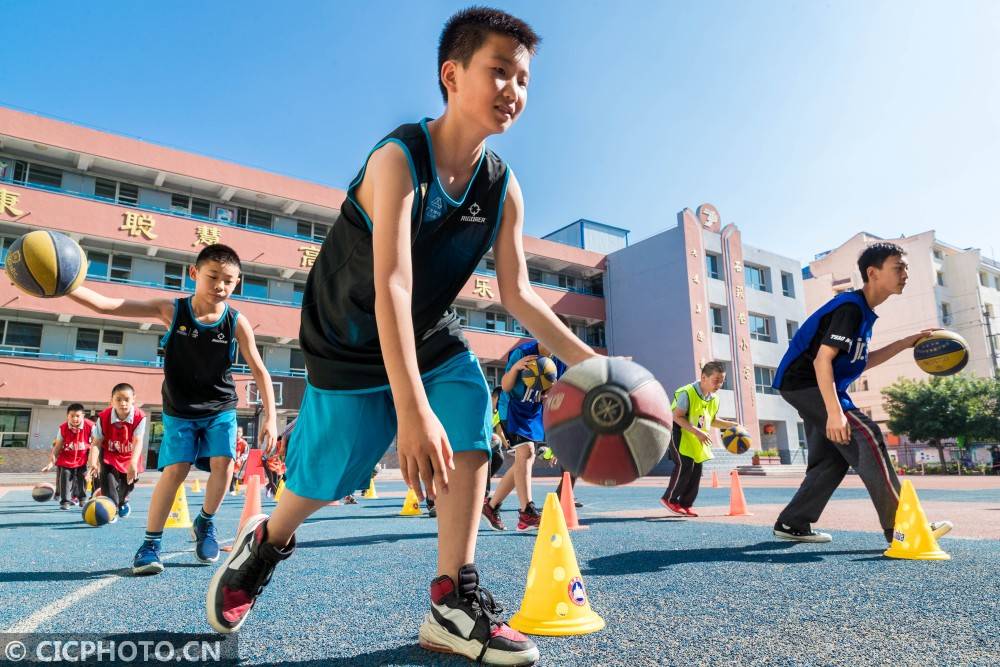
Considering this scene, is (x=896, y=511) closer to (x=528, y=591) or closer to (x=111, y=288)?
(x=528, y=591)

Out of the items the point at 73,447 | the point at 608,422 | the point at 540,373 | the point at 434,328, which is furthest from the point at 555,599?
the point at 73,447

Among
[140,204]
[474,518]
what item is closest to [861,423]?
[474,518]

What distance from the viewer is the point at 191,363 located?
4.42m

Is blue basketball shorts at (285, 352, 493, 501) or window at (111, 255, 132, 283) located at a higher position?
window at (111, 255, 132, 283)

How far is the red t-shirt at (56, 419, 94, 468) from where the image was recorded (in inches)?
433

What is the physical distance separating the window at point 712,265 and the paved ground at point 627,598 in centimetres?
3450

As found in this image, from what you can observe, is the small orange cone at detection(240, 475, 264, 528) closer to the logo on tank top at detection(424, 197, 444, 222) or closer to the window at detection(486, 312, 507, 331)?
the logo on tank top at detection(424, 197, 444, 222)

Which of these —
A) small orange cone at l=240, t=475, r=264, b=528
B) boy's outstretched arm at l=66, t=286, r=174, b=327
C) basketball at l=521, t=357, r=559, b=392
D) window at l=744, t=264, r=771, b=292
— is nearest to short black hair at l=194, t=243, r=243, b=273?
boy's outstretched arm at l=66, t=286, r=174, b=327

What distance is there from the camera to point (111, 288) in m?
27.7

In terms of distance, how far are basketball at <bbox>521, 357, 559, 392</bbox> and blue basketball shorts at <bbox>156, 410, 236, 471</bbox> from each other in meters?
3.00

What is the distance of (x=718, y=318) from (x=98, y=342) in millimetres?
33090

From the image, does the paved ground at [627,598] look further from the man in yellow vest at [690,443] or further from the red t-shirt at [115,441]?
the red t-shirt at [115,441]

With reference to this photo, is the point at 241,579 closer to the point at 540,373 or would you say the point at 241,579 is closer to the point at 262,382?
the point at 262,382

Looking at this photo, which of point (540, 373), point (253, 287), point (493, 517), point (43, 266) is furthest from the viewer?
point (253, 287)
